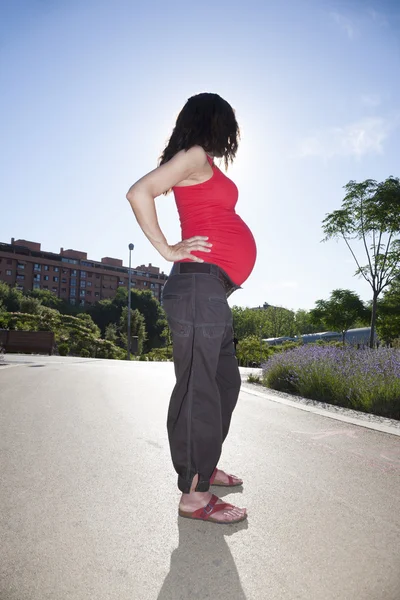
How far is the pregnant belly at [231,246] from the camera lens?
99.5 inches

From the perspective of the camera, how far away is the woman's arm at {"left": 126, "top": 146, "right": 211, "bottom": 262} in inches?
93.1

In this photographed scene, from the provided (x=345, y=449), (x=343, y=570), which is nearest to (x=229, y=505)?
(x=343, y=570)

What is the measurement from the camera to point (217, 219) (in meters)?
2.55

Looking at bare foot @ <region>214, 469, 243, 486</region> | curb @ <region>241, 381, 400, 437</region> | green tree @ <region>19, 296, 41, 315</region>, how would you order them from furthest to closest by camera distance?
green tree @ <region>19, 296, 41, 315</region> → curb @ <region>241, 381, 400, 437</region> → bare foot @ <region>214, 469, 243, 486</region>

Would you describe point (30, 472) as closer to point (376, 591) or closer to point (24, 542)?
point (24, 542)

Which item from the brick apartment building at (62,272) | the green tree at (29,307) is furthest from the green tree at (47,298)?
the green tree at (29,307)

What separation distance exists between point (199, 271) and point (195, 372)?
0.51m

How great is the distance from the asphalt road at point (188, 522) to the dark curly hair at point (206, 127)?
1.86 meters

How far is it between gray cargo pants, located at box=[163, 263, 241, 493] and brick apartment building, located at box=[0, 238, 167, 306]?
99248 mm

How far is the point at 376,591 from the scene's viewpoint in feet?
5.17

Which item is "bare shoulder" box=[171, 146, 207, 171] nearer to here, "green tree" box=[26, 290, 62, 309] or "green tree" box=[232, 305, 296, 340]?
"green tree" box=[232, 305, 296, 340]

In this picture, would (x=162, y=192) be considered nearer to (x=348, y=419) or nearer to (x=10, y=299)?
(x=348, y=419)

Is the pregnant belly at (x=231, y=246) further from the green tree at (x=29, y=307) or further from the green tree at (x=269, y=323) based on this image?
the green tree at (x=269, y=323)

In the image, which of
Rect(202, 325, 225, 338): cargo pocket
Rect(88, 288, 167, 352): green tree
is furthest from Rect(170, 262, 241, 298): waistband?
Rect(88, 288, 167, 352): green tree
